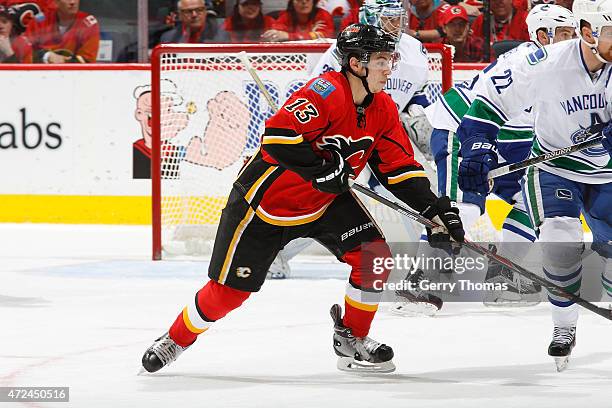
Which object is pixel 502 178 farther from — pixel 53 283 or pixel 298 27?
pixel 298 27

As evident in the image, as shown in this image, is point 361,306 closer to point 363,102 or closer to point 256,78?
point 363,102

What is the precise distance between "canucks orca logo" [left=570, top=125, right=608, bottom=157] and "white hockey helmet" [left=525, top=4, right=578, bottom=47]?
1614 millimetres

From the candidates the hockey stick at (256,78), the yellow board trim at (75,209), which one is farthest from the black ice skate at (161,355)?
the yellow board trim at (75,209)

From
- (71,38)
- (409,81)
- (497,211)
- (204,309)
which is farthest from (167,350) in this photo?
(71,38)

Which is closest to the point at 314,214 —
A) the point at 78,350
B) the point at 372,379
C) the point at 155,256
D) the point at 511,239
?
the point at 372,379

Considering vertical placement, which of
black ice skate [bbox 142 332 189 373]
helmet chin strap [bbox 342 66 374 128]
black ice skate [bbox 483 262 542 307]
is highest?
helmet chin strap [bbox 342 66 374 128]

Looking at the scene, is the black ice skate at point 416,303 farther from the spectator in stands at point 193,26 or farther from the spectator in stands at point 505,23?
the spectator in stands at point 193,26

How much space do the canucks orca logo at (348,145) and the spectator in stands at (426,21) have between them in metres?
3.44

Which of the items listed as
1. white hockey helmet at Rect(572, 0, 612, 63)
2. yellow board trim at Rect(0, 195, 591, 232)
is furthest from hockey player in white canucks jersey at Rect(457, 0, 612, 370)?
yellow board trim at Rect(0, 195, 591, 232)

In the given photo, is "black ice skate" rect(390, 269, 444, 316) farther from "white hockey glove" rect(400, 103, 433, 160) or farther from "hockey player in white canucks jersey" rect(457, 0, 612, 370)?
"hockey player in white canucks jersey" rect(457, 0, 612, 370)

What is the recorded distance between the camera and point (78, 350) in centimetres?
384

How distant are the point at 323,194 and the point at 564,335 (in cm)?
76

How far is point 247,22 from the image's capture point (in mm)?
7078

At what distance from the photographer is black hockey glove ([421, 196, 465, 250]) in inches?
133
